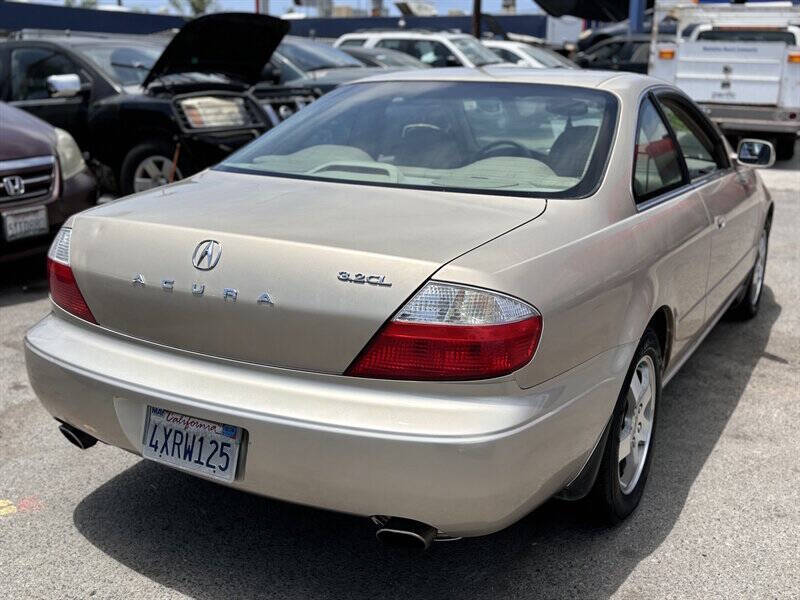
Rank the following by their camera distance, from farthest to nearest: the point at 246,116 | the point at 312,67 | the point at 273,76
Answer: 1. the point at 312,67
2. the point at 273,76
3. the point at 246,116

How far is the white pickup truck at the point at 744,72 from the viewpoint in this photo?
481 inches

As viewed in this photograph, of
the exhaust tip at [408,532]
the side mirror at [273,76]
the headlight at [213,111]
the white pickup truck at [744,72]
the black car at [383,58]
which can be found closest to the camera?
the exhaust tip at [408,532]

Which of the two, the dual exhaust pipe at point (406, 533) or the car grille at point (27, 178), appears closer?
the dual exhaust pipe at point (406, 533)

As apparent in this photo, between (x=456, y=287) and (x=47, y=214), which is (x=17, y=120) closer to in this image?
(x=47, y=214)

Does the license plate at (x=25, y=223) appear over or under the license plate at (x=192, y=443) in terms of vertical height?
under

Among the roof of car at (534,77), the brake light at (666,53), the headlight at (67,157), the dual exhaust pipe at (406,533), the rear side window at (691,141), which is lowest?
the brake light at (666,53)

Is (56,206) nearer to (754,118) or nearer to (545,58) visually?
(754,118)

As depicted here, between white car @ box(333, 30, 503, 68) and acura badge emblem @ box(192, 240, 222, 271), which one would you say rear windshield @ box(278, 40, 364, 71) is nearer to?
white car @ box(333, 30, 503, 68)

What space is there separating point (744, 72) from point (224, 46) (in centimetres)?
805

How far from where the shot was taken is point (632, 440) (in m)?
3.12

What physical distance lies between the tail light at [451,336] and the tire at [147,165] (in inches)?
212

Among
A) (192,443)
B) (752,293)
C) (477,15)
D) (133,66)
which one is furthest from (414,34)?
(192,443)

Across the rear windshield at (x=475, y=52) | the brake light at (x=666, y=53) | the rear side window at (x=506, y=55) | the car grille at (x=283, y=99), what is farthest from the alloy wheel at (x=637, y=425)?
the rear side window at (x=506, y=55)

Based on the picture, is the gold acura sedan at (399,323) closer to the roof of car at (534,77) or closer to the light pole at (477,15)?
the roof of car at (534,77)
